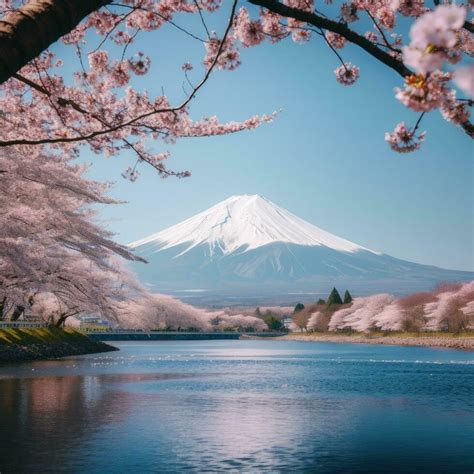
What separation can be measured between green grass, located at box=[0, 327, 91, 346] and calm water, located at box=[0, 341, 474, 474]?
9403 millimetres

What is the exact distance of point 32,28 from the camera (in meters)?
3.82

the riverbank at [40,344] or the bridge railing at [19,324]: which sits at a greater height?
the bridge railing at [19,324]

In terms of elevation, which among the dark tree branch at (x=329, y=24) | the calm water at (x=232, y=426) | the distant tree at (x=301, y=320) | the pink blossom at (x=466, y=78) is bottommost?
the calm water at (x=232, y=426)

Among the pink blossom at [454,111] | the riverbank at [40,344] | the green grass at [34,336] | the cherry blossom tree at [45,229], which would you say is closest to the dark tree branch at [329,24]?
the pink blossom at [454,111]

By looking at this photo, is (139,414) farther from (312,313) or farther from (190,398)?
(312,313)

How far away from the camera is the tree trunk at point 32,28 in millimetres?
3740

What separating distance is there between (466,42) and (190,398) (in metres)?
9.04

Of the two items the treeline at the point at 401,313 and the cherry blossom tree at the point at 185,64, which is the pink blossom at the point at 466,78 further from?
the treeline at the point at 401,313

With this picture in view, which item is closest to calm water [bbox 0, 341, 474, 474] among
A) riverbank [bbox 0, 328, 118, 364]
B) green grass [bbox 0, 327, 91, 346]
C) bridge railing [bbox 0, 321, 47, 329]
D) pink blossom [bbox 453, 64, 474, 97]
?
pink blossom [bbox 453, 64, 474, 97]

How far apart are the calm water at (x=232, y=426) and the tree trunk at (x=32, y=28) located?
4.52 metres

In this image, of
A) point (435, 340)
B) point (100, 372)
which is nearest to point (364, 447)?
point (100, 372)

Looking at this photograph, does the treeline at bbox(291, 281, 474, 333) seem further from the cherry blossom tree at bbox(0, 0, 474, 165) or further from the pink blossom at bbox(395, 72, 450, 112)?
the pink blossom at bbox(395, 72, 450, 112)

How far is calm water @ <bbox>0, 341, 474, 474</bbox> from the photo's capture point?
733 centimetres

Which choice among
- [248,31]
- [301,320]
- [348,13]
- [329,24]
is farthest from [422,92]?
[301,320]
